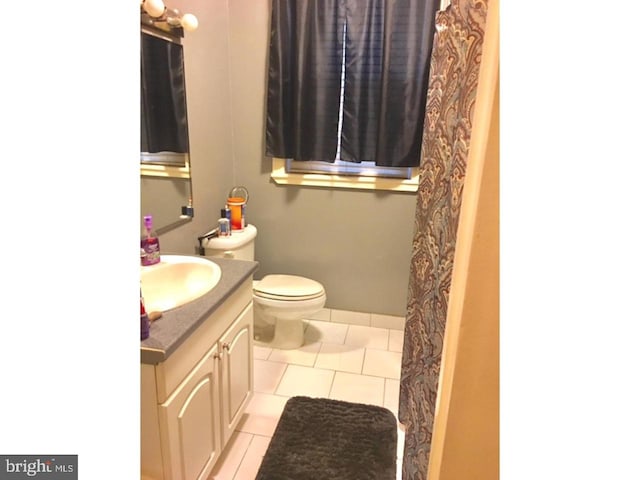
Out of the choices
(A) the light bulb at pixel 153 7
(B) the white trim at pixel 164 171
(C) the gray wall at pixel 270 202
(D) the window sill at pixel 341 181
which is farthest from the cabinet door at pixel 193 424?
(D) the window sill at pixel 341 181

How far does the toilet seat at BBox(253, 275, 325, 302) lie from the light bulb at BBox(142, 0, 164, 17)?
60.4 inches

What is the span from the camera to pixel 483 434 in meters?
0.55

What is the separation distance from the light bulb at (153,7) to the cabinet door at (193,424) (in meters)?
1.38

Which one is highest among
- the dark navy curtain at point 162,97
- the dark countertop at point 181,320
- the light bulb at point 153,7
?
the light bulb at point 153,7

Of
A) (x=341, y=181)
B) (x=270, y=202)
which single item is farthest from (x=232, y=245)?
(x=341, y=181)

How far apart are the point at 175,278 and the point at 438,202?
119 cm

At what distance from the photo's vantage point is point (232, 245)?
243 centimetres

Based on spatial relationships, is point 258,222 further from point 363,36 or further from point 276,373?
point 363,36

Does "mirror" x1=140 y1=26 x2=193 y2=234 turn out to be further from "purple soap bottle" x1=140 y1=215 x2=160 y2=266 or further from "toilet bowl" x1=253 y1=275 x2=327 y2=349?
"toilet bowl" x1=253 y1=275 x2=327 y2=349

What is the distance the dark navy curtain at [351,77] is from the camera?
239cm

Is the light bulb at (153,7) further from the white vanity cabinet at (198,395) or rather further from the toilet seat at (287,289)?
the toilet seat at (287,289)

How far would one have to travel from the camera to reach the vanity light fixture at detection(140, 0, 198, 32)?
5.47ft

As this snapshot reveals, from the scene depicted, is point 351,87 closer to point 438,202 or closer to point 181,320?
point 438,202
